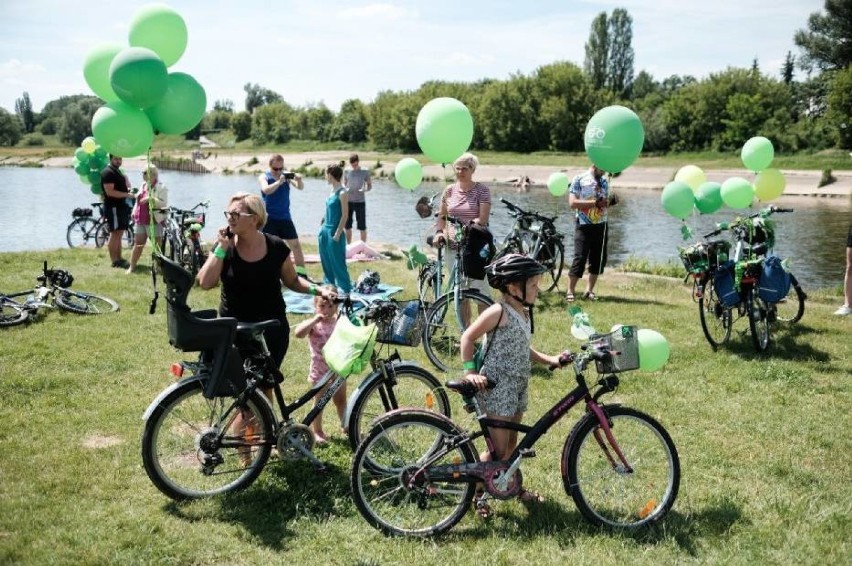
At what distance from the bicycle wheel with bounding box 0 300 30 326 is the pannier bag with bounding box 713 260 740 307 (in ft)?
25.7

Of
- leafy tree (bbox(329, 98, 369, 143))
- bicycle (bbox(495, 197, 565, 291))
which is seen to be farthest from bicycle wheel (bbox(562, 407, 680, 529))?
leafy tree (bbox(329, 98, 369, 143))

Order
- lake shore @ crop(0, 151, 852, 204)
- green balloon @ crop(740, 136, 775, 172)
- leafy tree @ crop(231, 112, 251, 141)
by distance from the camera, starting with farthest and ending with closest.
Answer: leafy tree @ crop(231, 112, 251, 141)
lake shore @ crop(0, 151, 852, 204)
green balloon @ crop(740, 136, 775, 172)

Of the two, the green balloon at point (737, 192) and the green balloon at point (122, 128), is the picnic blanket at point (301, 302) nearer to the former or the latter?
the green balloon at point (737, 192)

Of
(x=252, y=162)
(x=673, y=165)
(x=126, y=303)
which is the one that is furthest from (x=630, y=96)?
(x=126, y=303)

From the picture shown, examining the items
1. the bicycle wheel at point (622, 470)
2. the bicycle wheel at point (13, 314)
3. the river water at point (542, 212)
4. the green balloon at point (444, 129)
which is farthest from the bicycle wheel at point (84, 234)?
the bicycle wheel at point (622, 470)

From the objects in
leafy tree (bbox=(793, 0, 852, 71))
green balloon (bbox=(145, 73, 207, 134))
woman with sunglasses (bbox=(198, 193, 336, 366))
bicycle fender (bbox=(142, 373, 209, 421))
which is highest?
leafy tree (bbox=(793, 0, 852, 71))

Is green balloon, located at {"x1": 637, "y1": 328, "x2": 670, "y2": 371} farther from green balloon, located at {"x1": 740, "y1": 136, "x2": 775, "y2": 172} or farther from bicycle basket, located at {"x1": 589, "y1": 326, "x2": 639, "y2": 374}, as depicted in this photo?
green balloon, located at {"x1": 740, "y1": 136, "x2": 775, "y2": 172}

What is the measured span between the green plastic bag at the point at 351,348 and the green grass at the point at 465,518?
83cm

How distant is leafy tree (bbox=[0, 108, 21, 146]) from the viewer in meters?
87.7

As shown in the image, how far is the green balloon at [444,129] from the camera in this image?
23.4 feet

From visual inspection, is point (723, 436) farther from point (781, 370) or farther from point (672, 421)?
point (781, 370)

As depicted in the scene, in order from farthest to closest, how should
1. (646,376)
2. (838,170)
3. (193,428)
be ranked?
(838,170)
(646,376)
(193,428)

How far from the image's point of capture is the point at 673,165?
4741cm

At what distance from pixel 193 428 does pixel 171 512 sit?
49 cm
